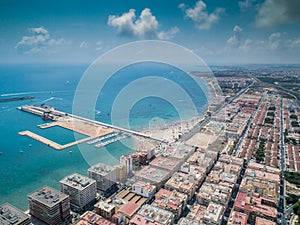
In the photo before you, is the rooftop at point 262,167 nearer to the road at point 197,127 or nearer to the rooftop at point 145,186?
the road at point 197,127

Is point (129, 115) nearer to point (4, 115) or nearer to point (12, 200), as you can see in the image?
point (4, 115)

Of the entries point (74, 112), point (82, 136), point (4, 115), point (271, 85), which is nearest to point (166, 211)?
point (82, 136)

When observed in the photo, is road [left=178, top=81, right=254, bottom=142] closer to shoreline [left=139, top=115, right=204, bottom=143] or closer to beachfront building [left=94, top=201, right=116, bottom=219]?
shoreline [left=139, top=115, right=204, bottom=143]

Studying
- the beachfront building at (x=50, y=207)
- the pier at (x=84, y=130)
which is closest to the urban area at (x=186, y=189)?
the beachfront building at (x=50, y=207)

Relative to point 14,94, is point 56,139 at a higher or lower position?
lower

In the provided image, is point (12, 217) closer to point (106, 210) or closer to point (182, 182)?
point (106, 210)
